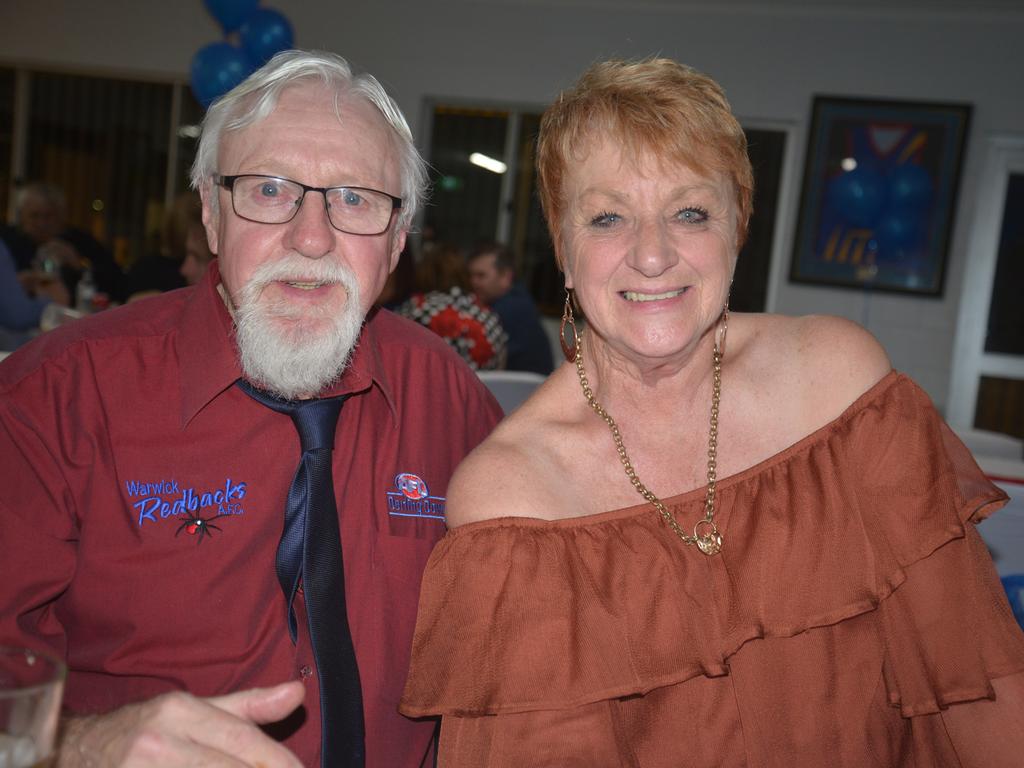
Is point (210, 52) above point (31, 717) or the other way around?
above

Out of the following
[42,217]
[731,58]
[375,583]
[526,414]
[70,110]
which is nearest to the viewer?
[375,583]

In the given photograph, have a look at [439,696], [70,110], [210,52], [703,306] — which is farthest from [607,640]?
[70,110]

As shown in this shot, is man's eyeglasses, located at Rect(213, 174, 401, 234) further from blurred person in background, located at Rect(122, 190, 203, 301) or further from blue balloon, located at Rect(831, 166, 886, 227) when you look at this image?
blue balloon, located at Rect(831, 166, 886, 227)

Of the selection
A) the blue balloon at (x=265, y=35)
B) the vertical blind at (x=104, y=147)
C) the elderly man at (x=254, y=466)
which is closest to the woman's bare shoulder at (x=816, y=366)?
the elderly man at (x=254, y=466)

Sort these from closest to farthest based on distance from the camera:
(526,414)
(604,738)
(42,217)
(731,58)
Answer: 1. (604,738)
2. (526,414)
3. (42,217)
4. (731,58)

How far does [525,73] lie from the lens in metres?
8.36

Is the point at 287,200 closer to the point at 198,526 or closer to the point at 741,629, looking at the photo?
the point at 198,526

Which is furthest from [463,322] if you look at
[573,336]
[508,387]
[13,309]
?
[573,336]

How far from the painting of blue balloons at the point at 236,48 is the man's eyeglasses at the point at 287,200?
15.7ft

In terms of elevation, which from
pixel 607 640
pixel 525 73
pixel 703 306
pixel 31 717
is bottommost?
pixel 607 640

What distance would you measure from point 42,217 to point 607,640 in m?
5.90

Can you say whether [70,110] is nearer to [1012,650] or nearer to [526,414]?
[526,414]

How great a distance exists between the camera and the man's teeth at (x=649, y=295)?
1605mm

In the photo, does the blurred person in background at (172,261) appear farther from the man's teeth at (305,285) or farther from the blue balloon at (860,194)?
the blue balloon at (860,194)
